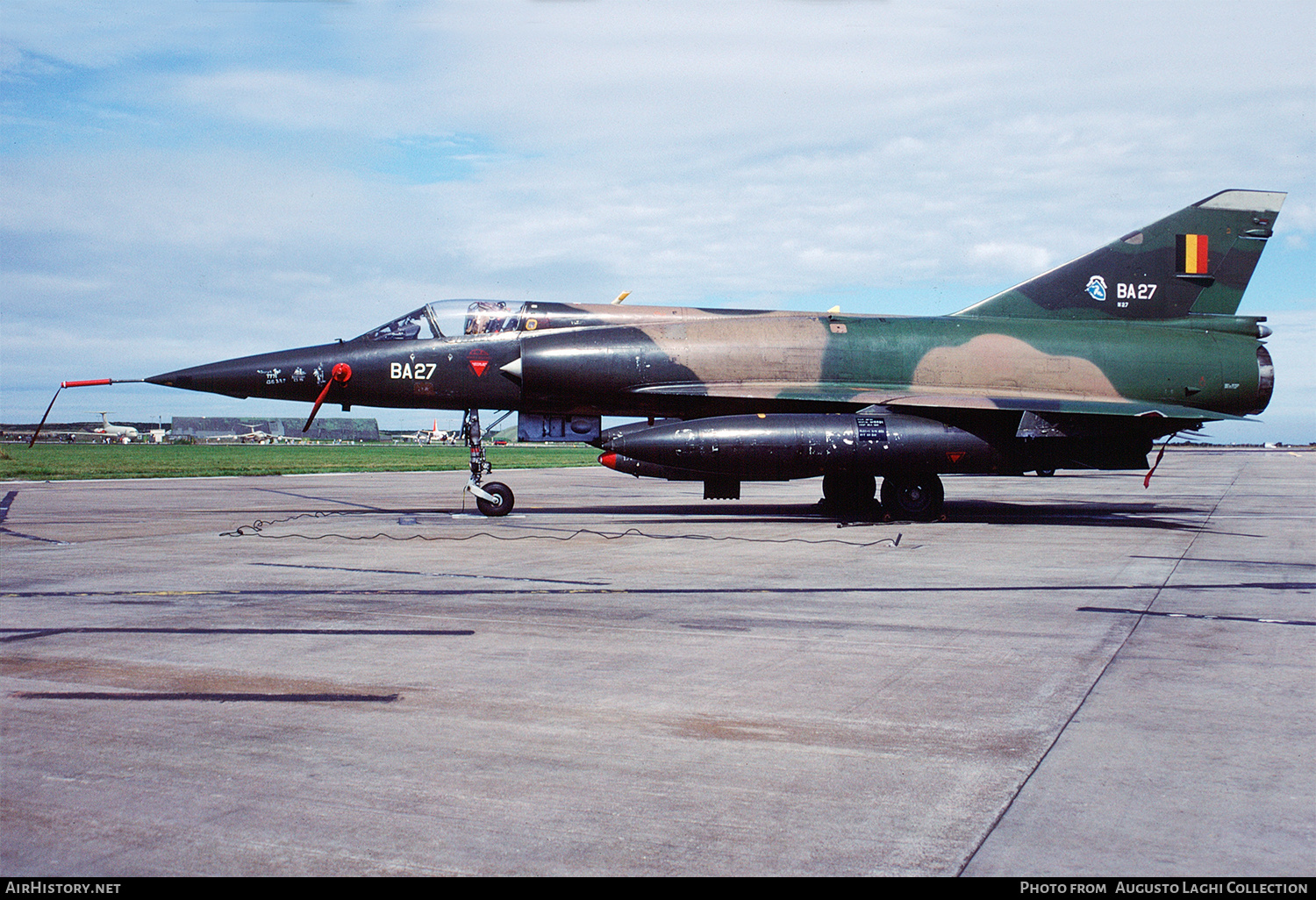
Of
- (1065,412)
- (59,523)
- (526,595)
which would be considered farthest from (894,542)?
(59,523)

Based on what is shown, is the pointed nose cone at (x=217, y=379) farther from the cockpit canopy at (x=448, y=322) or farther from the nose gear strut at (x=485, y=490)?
the nose gear strut at (x=485, y=490)

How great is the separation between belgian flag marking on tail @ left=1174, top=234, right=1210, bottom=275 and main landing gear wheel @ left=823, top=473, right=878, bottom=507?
697cm

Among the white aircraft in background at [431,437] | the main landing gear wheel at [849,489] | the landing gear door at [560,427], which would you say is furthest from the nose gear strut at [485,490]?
the white aircraft in background at [431,437]

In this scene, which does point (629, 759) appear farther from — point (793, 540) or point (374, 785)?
point (793, 540)

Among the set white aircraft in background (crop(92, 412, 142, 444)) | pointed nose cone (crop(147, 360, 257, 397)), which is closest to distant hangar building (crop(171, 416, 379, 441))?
white aircraft in background (crop(92, 412, 142, 444))

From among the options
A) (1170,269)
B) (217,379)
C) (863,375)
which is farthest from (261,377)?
(1170,269)

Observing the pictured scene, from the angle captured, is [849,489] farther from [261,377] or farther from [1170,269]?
[261,377]

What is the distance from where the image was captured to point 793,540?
13.7m

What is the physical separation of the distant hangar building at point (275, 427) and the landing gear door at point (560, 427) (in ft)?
415

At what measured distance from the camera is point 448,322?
16.9 m

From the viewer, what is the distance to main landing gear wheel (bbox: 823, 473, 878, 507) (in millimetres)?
17812

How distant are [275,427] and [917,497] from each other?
148 m

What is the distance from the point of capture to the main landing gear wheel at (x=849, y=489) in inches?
701

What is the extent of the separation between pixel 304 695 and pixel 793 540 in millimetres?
9219
